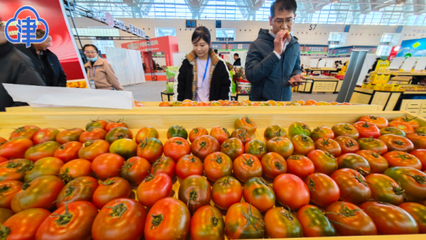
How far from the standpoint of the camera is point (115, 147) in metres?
0.94

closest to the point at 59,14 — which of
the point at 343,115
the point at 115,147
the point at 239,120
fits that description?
the point at 115,147

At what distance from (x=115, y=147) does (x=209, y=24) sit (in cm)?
2431

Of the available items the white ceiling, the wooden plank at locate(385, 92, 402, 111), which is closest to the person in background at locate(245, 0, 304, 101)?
the wooden plank at locate(385, 92, 402, 111)

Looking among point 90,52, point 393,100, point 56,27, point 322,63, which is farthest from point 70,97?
point 322,63

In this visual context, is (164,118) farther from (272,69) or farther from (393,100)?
(393,100)

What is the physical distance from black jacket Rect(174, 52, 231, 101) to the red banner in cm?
221

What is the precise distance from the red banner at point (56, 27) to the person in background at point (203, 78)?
2208mm

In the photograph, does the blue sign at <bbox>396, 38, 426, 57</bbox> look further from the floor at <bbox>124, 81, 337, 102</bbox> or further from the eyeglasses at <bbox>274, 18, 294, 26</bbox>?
the eyeglasses at <bbox>274, 18, 294, 26</bbox>

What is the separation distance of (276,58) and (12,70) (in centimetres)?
333

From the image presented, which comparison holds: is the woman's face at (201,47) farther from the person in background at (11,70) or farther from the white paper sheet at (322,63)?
the white paper sheet at (322,63)

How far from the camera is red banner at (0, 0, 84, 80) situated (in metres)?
2.45

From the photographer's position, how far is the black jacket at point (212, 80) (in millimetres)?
2639

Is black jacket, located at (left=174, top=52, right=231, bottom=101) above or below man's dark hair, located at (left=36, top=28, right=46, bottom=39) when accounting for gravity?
below

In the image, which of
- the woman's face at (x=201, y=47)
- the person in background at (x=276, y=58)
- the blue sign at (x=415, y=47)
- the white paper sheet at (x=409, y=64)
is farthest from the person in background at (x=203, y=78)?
the blue sign at (x=415, y=47)
